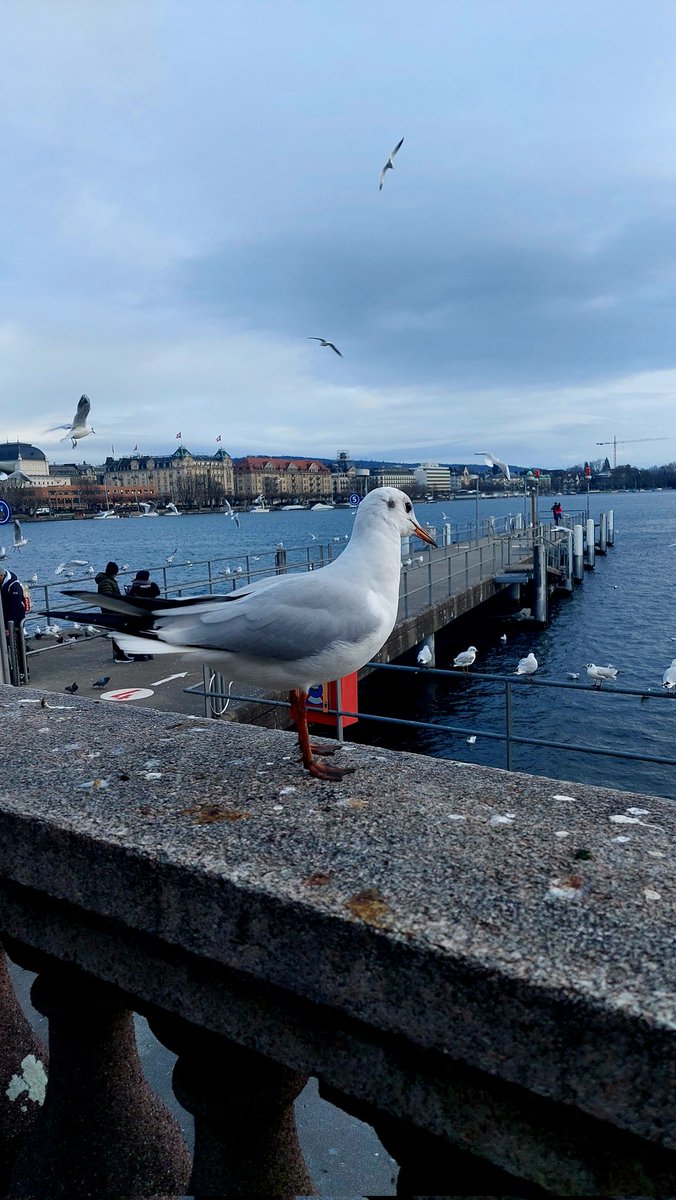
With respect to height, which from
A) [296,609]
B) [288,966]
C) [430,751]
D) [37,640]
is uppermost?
[296,609]

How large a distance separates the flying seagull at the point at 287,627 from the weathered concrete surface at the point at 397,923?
1.47ft

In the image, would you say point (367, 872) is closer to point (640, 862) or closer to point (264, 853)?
point (264, 853)

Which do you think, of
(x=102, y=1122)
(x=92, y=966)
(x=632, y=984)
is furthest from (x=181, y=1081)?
(x=632, y=984)

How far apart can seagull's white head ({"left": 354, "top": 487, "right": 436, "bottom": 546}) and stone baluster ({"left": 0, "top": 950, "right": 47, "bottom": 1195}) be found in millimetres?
2005

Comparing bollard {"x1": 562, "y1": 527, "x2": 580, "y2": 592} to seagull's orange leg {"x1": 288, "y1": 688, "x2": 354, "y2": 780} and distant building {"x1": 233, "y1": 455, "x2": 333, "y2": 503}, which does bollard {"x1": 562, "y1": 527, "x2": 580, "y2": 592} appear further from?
distant building {"x1": 233, "y1": 455, "x2": 333, "y2": 503}

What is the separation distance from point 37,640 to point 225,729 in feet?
48.4

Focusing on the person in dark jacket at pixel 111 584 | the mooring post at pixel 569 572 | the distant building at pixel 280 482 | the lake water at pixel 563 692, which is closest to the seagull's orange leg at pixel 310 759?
the lake water at pixel 563 692

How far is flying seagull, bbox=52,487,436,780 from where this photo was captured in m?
2.46

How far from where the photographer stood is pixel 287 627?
266 centimetres

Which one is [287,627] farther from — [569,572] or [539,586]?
[569,572]

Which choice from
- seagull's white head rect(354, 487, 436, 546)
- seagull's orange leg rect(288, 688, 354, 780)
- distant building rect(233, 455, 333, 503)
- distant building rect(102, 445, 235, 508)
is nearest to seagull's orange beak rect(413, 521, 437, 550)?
seagull's white head rect(354, 487, 436, 546)

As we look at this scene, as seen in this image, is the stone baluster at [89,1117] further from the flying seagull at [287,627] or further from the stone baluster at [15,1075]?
the flying seagull at [287,627]

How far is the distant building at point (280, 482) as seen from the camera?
127 metres

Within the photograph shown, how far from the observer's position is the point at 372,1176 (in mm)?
2146
